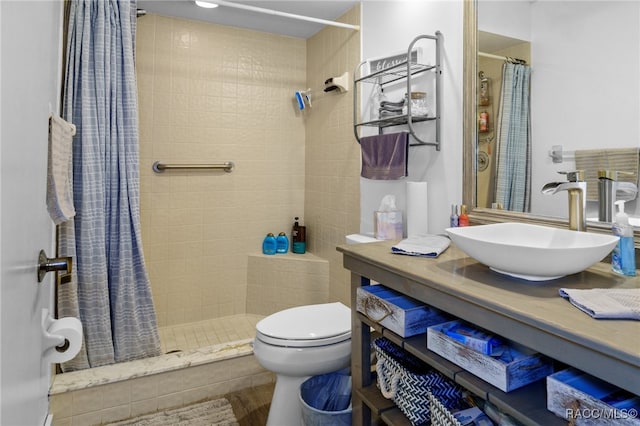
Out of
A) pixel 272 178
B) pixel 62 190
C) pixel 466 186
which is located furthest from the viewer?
pixel 272 178

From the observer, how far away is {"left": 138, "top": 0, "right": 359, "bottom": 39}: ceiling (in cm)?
252

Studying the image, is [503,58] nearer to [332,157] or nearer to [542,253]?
[542,253]

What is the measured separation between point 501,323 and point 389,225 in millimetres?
1098

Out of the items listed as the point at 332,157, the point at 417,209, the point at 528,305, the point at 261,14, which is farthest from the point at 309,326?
the point at 261,14

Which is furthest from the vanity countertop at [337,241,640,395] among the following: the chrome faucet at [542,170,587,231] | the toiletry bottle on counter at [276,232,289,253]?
the toiletry bottle on counter at [276,232,289,253]

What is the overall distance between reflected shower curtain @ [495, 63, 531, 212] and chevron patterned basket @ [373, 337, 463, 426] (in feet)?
2.31

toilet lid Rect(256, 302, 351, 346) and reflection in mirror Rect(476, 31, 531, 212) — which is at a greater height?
reflection in mirror Rect(476, 31, 531, 212)

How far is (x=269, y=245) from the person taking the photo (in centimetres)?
309

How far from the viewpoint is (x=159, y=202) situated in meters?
2.76

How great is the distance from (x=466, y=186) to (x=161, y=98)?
7.06 ft

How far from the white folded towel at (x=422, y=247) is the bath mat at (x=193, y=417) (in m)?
1.22

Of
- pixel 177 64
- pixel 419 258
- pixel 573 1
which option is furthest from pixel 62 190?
pixel 573 1

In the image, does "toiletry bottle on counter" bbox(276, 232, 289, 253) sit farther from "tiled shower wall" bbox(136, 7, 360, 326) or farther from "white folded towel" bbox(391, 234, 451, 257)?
"white folded towel" bbox(391, 234, 451, 257)

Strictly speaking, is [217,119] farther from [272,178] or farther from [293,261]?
[293,261]
